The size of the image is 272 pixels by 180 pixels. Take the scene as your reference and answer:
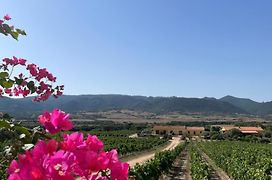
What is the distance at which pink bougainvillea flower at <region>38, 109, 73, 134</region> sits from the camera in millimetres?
1426

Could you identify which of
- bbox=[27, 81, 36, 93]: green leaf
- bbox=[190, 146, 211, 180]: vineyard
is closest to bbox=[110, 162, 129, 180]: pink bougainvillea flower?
bbox=[27, 81, 36, 93]: green leaf

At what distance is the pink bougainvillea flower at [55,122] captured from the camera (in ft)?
4.68

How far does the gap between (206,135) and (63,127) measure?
101638 millimetres

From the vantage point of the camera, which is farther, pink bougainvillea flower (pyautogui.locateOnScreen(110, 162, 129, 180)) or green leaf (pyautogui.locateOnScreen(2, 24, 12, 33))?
green leaf (pyautogui.locateOnScreen(2, 24, 12, 33))

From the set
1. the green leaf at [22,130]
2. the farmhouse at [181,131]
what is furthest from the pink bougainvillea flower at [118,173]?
the farmhouse at [181,131]

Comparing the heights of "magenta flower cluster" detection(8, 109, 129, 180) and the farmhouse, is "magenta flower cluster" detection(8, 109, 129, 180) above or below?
above

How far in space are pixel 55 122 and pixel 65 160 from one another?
26cm

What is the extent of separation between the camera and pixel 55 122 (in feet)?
4.68

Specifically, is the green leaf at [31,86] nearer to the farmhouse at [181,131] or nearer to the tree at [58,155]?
the tree at [58,155]

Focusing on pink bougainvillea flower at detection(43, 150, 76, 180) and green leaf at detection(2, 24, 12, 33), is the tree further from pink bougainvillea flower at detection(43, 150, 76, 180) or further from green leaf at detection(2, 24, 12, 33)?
green leaf at detection(2, 24, 12, 33)

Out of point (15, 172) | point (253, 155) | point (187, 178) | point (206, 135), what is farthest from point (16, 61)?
point (206, 135)

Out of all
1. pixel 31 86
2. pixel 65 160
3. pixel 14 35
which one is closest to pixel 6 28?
pixel 14 35

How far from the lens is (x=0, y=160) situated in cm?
177

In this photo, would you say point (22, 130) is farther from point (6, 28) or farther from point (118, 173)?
point (6, 28)
